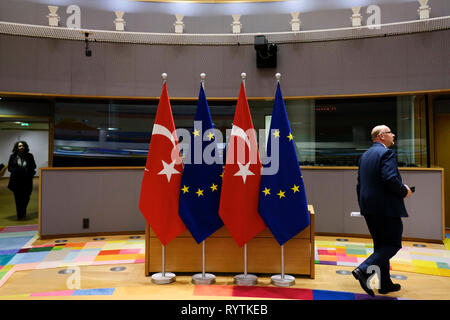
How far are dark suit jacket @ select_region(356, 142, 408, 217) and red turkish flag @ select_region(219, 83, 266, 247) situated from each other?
96 cm

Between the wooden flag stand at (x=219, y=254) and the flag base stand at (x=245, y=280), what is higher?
the wooden flag stand at (x=219, y=254)

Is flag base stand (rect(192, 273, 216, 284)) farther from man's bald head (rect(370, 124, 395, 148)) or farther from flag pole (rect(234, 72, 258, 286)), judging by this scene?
man's bald head (rect(370, 124, 395, 148))

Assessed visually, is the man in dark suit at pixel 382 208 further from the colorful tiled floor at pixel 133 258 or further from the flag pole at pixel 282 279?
the flag pole at pixel 282 279

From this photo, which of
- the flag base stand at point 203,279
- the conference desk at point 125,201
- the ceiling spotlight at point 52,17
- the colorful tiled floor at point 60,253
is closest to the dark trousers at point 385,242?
the flag base stand at point 203,279

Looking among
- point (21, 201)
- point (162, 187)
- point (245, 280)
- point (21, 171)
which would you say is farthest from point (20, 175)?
point (245, 280)

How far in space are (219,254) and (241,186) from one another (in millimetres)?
802

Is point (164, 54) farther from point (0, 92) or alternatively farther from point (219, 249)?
point (219, 249)

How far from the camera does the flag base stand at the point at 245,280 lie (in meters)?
3.50

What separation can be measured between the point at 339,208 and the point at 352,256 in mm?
1154

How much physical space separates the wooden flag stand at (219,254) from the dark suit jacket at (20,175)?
149 inches

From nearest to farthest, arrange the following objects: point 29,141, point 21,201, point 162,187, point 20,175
Answer: point 162,187 → point 20,175 → point 21,201 → point 29,141

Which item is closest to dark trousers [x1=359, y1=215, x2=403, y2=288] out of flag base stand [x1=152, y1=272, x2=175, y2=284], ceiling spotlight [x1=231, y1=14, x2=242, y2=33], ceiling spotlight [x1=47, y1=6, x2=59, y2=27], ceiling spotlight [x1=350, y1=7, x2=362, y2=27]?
flag base stand [x1=152, y1=272, x2=175, y2=284]

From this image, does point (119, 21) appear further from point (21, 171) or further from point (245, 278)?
point (245, 278)

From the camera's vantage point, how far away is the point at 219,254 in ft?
12.5
